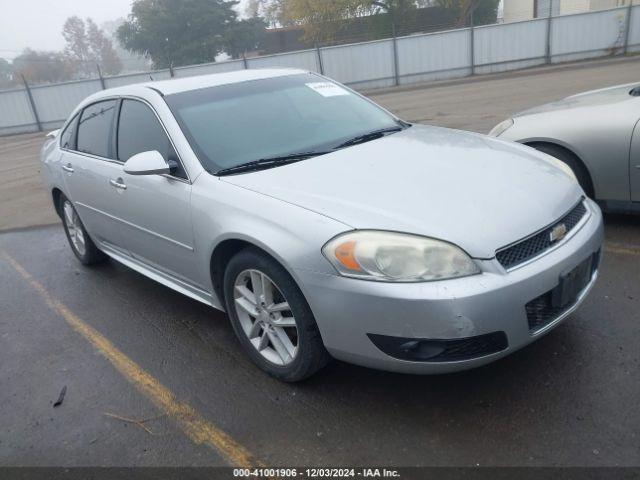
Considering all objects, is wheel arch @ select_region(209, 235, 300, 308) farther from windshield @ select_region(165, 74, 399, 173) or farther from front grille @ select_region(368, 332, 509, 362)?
front grille @ select_region(368, 332, 509, 362)

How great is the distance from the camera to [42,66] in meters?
77.6

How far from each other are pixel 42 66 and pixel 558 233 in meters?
88.4

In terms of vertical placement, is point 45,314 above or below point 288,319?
below

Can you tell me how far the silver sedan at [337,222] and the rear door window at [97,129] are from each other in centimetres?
Result: 3

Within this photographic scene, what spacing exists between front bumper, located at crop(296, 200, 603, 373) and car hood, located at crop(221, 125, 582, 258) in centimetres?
16

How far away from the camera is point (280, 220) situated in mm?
2658

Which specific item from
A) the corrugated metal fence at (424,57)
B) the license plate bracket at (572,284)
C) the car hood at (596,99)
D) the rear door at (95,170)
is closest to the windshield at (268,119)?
the rear door at (95,170)

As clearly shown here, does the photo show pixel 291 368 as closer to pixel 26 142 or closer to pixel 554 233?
pixel 554 233

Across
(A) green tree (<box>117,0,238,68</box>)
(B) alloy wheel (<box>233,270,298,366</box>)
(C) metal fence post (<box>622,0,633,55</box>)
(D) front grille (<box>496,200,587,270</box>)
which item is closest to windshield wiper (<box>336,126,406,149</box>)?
(B) alloy wheel (<box>233,270,298,366</box>)

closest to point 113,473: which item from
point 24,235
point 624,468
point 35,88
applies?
point 624,468

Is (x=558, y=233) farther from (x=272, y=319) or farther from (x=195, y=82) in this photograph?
(x=195, y=82)

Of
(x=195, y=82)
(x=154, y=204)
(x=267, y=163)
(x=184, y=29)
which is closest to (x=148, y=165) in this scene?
(x=154, y=204)

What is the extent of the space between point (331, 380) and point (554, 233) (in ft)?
4.48

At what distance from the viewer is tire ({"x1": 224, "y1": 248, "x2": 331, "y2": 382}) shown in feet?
8.80
